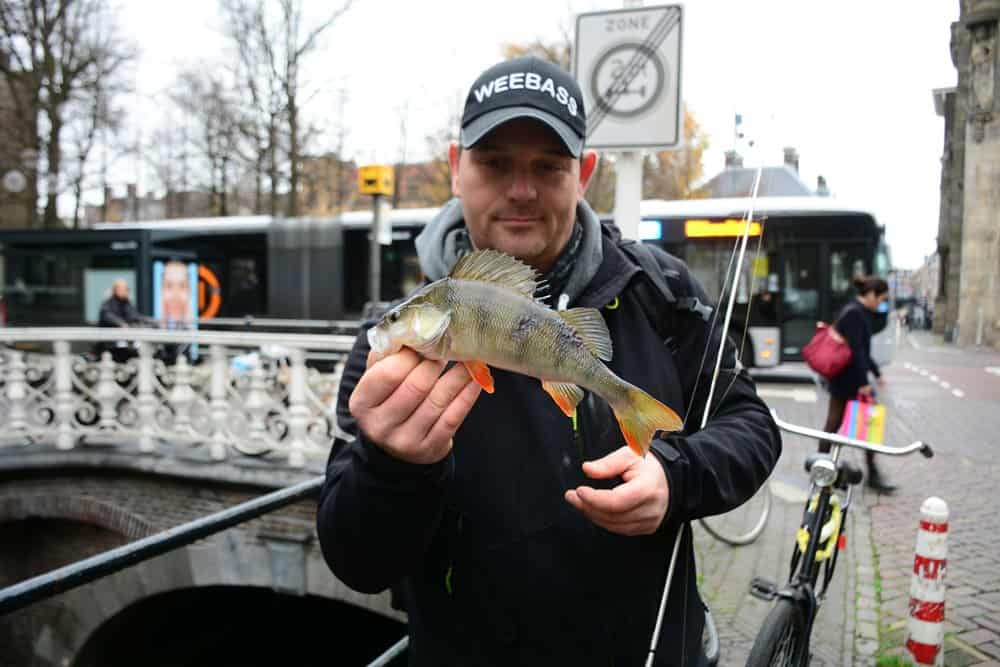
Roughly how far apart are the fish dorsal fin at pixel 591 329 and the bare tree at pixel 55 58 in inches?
820

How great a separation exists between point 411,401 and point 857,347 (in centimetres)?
671

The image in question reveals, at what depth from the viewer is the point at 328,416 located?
7039 mm

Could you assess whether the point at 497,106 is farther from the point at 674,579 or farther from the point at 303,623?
the point at 303,623

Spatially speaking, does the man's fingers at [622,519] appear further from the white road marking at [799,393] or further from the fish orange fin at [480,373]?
the white road marking at [799,393]

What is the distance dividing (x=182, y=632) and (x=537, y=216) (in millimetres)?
9595

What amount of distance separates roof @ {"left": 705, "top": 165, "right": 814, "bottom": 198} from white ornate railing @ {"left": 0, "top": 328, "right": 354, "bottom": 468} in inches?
194

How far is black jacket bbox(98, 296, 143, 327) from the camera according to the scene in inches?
493

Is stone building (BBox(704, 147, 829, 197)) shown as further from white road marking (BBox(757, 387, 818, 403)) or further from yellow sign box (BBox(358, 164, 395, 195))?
yellow sign box (BBox(358, 164, 395, 195))

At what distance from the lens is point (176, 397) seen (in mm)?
7203

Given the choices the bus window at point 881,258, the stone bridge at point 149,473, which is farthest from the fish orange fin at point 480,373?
the bus window at point 881,258

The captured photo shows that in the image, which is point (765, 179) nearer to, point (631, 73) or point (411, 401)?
point (411, 401)

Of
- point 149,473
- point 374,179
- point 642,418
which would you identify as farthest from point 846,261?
point 642,418

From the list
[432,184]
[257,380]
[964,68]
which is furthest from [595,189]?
[964,68]

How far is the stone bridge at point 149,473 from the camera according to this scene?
7.09 m
